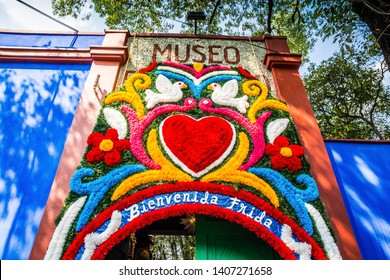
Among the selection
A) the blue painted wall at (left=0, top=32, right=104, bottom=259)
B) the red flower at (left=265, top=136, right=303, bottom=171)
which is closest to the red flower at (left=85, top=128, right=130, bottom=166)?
the blue painted wall at (left=0, top=32, right=104, bottom=259)

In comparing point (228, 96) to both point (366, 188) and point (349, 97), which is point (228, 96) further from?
point (349, 97)

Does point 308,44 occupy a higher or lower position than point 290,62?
higher

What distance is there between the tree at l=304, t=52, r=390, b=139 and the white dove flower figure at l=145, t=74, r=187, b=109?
7417mm

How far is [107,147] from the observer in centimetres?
346

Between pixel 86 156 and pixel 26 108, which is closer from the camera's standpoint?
pixel 86 156

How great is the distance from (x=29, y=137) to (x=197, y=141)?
8.81ft

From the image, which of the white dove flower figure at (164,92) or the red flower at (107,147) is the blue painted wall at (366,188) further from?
the red flower at (107,147)

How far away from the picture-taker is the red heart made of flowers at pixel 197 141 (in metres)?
3.44

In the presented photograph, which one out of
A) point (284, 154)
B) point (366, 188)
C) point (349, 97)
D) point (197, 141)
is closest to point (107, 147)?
point (197, 141)

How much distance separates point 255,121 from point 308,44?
641 cm

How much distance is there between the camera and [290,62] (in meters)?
4.93

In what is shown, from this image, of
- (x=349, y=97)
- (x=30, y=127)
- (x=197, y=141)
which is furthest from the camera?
(x=349, y=97)
